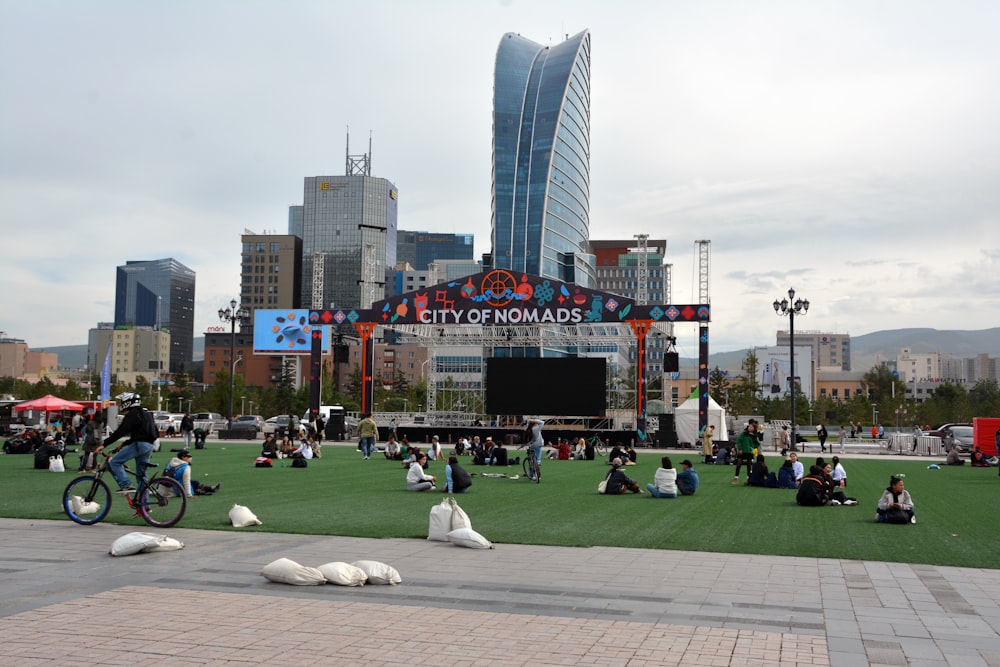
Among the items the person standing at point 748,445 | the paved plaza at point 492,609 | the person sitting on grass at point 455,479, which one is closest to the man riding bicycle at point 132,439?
the paved plaza at point 492,609

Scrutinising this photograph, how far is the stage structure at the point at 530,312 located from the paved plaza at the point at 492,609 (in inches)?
1292

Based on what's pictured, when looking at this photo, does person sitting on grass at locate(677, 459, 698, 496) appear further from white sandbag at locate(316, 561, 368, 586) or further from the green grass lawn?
white sandbag at locate(316, 561, 368, 586)

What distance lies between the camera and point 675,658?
599 centimetres

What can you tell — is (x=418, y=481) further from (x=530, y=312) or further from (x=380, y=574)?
(x=530, y=312)

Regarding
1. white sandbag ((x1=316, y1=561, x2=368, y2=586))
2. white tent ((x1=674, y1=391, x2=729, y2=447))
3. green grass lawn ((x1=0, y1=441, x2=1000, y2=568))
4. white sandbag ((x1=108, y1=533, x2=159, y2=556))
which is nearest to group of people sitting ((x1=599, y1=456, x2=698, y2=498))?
green grass lawn ((x1=0, y1=441, x2=1000, y2=568))

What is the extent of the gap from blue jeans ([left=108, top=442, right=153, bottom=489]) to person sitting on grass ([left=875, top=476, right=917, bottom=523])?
11.0 meters

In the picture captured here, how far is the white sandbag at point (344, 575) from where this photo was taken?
27.4 ft

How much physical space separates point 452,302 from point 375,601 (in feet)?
123

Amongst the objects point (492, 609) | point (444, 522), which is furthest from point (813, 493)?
point (492, 609)

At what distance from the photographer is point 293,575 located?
8359 millimetres

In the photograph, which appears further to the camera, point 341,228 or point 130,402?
point 341,228

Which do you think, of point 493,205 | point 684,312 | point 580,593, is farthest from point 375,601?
point 493,205

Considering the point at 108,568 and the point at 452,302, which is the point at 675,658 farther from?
the point at 452,302

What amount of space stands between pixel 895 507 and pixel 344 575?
9297mm
